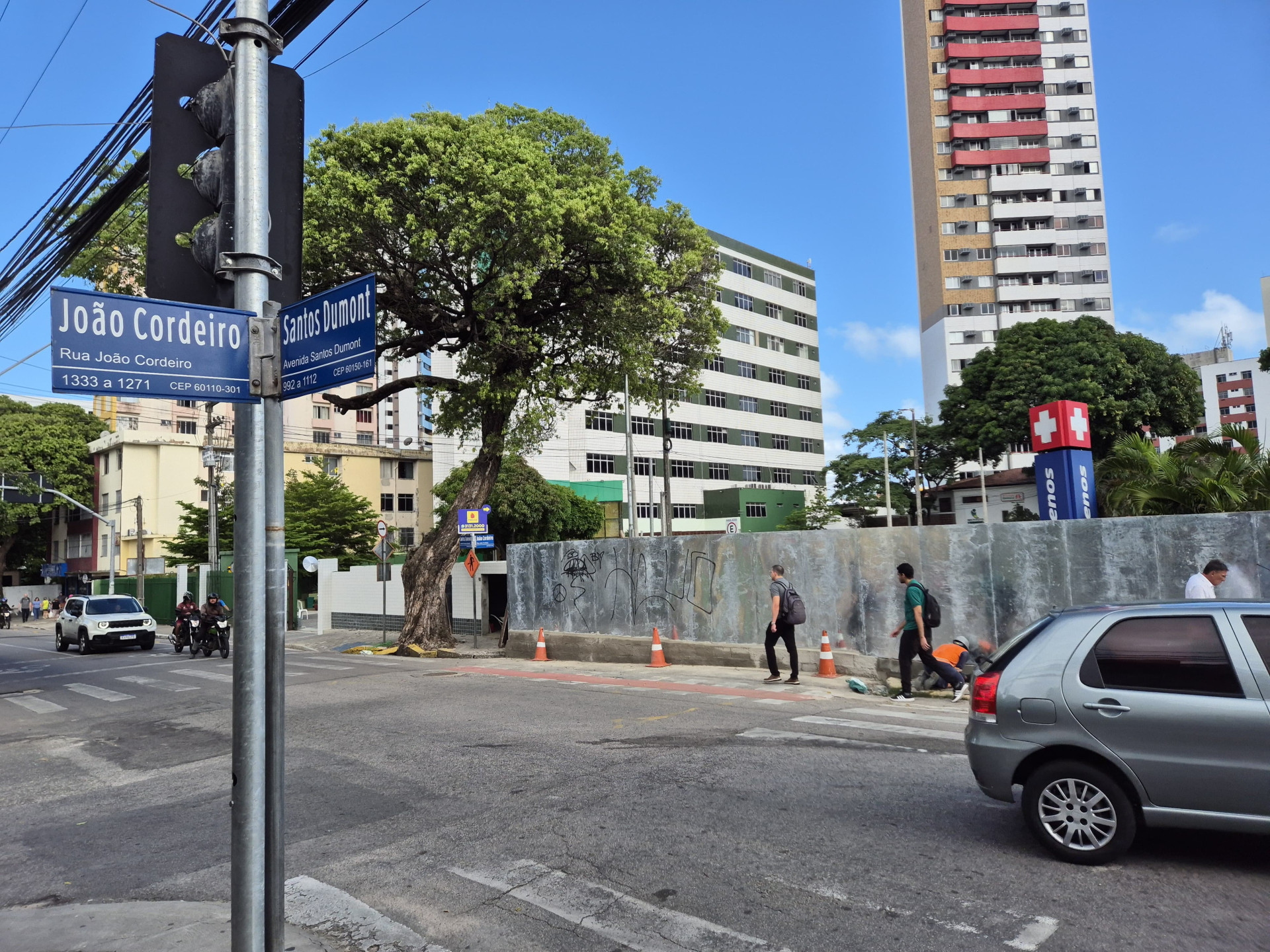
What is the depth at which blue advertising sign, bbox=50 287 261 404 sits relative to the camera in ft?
10.4

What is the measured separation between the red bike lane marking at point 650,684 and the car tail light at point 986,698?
6.36 m

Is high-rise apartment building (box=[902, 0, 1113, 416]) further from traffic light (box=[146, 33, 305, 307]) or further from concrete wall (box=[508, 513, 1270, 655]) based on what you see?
traffic light (box=[146, 33, 305, 307])

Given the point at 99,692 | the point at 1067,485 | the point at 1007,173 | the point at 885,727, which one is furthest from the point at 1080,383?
the point at 99,692

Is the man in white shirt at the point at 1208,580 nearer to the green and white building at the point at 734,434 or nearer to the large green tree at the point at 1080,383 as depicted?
the large green tree at the point at 1080,383

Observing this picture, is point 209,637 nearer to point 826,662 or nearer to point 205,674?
point 205,674

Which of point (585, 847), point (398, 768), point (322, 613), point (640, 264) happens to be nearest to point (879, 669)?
point (398, 768)

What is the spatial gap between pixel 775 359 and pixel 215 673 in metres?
56.6

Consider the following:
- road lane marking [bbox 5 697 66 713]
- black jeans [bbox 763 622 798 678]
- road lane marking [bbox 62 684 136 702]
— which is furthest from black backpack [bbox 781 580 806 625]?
road lane marking [bbox 5 697 66 713]

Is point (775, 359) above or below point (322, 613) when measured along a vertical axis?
above

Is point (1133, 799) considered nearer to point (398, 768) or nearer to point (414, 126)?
point (398, 768)

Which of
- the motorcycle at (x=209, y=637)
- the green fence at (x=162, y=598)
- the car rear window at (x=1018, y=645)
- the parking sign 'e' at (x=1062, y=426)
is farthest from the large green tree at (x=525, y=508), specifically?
the car rear window at (x=1018, y=645)

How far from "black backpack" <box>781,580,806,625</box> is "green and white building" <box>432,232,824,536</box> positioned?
37.0 metres

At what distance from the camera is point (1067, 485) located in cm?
1555

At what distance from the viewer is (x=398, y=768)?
7.91 metres
